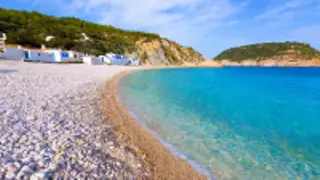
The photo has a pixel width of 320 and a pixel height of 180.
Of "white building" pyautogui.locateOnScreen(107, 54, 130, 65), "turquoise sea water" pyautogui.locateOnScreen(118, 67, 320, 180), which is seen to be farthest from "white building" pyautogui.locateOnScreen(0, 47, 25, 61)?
"turquoise sea water" pyautogui.locateOnScreen(118, 67, 320, 180)

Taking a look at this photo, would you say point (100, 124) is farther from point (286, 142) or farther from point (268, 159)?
point (286, 142)

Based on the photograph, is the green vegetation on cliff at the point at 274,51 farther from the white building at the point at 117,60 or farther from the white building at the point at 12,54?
the white building at the point at 12,54

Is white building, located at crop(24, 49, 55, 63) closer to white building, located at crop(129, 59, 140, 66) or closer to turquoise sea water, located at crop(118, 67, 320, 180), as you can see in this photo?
turquoise sea water, located at crop(118, 67, 320, 180)

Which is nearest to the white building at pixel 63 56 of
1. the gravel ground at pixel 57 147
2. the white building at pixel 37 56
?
the white building at pixel 37 56

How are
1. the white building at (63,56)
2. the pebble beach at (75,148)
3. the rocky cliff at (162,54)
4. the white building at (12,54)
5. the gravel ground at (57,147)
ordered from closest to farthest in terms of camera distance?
the gravel ground at (57,147), the pebble beach at (75,148), the white building at (12,54), the white building at (63,56), the rocky cliff at (162,54)

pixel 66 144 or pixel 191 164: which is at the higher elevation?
pixel 66 144

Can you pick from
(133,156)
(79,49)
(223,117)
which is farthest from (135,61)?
(133,156)

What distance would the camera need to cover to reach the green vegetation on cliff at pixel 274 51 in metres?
165

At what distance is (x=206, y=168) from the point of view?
5.48m

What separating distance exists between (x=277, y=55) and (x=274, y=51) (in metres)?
7.53

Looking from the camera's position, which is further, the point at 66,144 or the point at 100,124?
the point at 100,124

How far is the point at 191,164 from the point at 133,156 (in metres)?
1.66

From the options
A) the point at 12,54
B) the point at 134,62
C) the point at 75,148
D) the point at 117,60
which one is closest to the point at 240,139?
the point at 75,148

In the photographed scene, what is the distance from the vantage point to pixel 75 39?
70125mm
